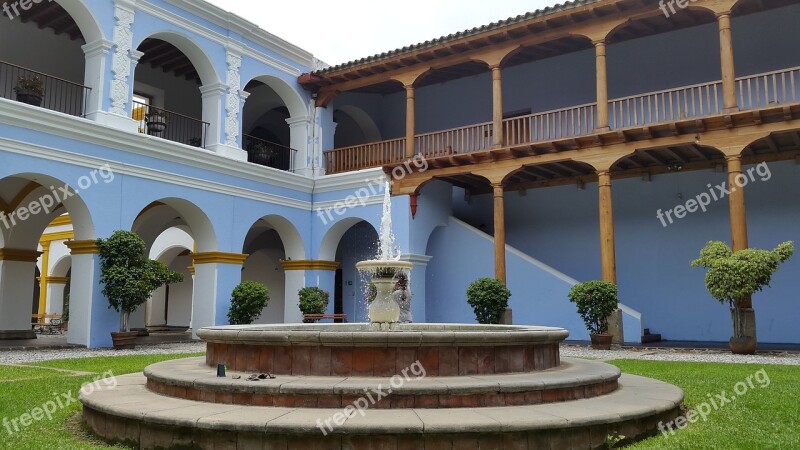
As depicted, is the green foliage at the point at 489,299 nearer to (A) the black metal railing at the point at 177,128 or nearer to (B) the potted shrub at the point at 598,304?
(B) the potted shrub at the point at 598,304

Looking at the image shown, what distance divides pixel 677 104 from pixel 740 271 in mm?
4144

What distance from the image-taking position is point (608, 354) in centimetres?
1175

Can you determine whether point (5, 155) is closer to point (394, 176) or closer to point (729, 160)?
point (394, 176)

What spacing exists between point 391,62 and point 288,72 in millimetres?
3110

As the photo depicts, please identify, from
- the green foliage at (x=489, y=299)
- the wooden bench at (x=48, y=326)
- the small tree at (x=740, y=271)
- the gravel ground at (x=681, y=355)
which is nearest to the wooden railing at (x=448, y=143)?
the green foliage at (x=489, y=299)

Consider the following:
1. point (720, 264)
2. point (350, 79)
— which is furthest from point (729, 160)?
point (350, 79)

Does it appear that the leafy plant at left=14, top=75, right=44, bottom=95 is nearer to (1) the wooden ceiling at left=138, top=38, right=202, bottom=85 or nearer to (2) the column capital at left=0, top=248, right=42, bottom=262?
(1) the wooden ceiling at left=138, top=38, right=202, bottom=85

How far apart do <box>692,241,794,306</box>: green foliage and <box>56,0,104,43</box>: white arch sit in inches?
507

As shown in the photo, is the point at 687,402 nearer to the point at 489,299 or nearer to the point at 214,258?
the point at 489,299

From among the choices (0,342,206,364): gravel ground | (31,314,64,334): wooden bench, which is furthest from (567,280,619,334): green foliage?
(31,314,64,334): wooden bench

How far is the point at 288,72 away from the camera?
18.1 metres

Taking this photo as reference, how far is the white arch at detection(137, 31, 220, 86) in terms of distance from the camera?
1516 cm

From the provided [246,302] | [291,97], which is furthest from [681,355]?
[291,97]

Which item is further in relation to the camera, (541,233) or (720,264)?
(541,233)
